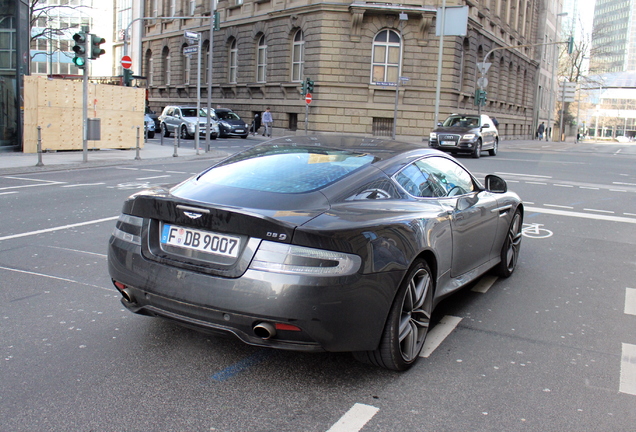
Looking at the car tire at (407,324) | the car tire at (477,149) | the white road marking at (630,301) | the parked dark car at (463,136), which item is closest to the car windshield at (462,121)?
the parked dark car at (463,136)

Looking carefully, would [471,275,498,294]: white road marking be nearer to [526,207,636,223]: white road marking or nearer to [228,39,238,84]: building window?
[526,207,636,223]: white road marking

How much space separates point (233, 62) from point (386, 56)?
39.6 feet

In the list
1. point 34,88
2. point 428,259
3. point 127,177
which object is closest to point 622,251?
point 428,259

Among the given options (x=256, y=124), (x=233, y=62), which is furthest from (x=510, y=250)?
(x=233, y=62)

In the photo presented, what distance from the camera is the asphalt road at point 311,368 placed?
3.10 meters

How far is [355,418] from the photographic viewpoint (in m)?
3.11

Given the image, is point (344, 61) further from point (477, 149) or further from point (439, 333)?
point (439, 333)

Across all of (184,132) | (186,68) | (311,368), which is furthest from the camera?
(186,68)

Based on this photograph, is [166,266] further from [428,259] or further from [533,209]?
[533,209]

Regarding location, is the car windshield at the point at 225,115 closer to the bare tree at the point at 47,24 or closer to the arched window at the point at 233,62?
the bare tree at the point at 47,24

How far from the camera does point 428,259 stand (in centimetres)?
402

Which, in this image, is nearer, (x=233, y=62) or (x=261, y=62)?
(x=261, y=62)

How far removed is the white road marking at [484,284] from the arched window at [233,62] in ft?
130

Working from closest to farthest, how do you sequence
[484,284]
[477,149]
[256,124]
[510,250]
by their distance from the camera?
1. [484,284]
2. [510,250]
3. [477,149]
4. [256,124]
